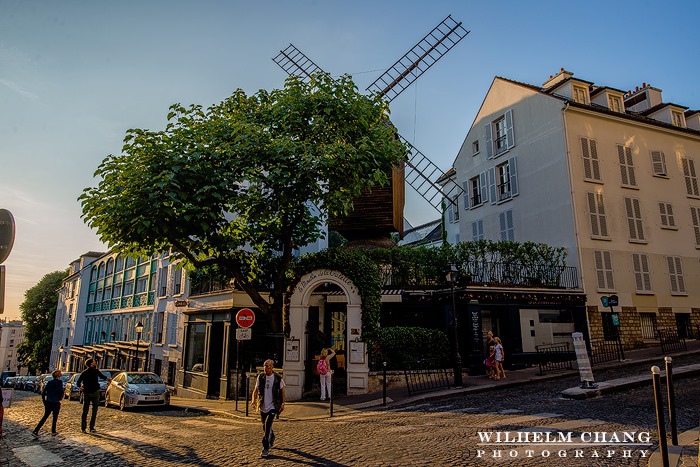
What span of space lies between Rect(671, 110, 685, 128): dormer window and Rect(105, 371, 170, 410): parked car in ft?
105

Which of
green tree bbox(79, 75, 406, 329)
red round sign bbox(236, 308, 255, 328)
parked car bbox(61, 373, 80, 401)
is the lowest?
parked car bbox(61, 373, 80, 401)

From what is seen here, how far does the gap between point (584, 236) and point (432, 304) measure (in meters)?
9.60

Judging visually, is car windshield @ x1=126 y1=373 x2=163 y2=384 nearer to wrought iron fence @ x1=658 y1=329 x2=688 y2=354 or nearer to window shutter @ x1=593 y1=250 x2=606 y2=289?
window shutter @ x1=593 y1=250 x2=606 y2=289

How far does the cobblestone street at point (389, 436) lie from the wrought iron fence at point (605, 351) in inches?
224

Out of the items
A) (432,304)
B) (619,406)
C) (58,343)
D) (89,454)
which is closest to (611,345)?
(432,304)

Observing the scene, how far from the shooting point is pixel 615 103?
1048 inches

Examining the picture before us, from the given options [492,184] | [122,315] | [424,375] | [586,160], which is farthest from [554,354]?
[122,315]

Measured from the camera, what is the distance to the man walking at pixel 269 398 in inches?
332

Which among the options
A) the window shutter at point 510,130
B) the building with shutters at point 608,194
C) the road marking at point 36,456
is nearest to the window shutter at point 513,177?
the building with shutters at point 608,194

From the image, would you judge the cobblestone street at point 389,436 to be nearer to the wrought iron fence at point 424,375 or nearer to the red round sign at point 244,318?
the wrought iron fence at point 424,375

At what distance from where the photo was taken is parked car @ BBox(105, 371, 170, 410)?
1709 centimetres

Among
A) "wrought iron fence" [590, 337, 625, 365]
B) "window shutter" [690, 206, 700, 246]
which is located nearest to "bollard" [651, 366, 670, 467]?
"wrought iron fence" [590, 337, 625, 365]

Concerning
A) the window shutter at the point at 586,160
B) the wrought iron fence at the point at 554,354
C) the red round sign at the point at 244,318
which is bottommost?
the wrought iron fence at the point at 554,354

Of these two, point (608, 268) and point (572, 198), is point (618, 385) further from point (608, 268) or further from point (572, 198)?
point (572, 198)
